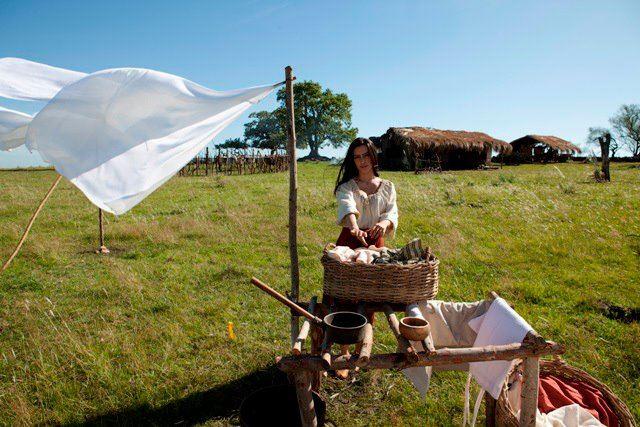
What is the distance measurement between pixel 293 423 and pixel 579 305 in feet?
12.7

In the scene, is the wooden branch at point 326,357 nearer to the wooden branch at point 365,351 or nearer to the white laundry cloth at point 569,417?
→ the wooden branch at point 365,351

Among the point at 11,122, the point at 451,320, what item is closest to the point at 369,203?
the point at 451,320

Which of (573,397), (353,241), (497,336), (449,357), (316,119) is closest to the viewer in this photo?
(449,357)

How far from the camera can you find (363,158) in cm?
361

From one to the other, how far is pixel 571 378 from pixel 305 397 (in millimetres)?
2038

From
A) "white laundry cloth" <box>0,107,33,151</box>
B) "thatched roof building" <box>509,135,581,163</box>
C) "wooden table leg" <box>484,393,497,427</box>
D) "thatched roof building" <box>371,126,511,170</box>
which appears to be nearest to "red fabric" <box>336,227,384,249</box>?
"wooden table leg" <box>484,393,497,427</box>

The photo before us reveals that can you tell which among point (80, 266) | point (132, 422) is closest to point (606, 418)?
point (132, 422)

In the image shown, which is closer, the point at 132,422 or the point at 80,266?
the point at 132,422

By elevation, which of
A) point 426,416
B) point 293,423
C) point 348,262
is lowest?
point 426,416

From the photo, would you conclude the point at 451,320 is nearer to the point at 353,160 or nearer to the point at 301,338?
the point at 301,338

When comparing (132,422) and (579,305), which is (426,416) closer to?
(132,422)

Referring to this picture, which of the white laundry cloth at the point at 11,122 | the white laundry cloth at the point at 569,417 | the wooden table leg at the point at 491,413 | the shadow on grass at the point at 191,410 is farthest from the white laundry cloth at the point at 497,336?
the white laundry cloth at the point at 11,122

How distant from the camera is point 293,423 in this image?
8.59 ft

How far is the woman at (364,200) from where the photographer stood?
353 cm
